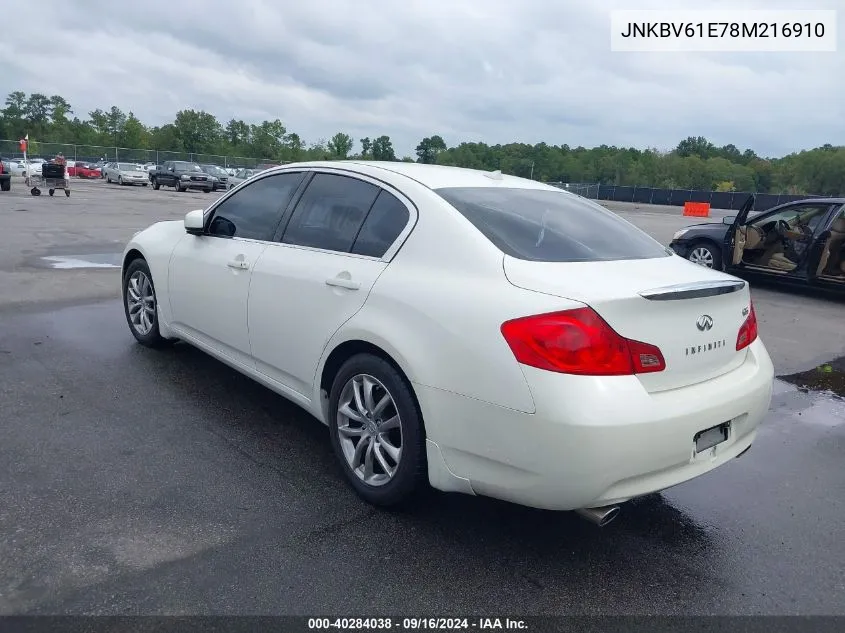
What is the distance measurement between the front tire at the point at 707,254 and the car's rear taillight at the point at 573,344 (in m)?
9.52

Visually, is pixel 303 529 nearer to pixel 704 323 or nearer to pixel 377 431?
pixel 377 431

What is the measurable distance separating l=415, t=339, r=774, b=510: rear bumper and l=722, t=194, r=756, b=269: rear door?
28.5 ft

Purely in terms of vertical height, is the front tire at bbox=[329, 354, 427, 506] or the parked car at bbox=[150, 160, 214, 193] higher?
the parked car at bbox=[150, 160, 214, 193]

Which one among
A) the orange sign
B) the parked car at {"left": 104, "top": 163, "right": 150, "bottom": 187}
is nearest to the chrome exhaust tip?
the orange sign

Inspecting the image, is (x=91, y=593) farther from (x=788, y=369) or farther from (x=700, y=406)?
(x=788, y=369)

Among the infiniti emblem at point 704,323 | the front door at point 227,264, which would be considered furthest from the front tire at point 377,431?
the infiniti emblem at point 704,323

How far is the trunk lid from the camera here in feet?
8.98

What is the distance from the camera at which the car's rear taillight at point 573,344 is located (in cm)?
262

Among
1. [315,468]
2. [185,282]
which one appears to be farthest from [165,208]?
[315,468]

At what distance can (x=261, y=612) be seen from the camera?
2521 millimetres

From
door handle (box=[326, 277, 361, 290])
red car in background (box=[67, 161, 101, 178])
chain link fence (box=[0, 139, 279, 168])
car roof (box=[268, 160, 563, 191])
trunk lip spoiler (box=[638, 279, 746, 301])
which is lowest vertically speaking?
door handle (box=[326, 277, 361, 290])

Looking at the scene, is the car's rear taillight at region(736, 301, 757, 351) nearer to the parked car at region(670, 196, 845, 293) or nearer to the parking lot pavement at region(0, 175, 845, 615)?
the parking lot pavement at region(0, 175, 845, 615)

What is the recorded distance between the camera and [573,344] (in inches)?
104

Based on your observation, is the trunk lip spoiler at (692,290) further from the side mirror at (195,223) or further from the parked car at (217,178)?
the parked car at (217,178)
